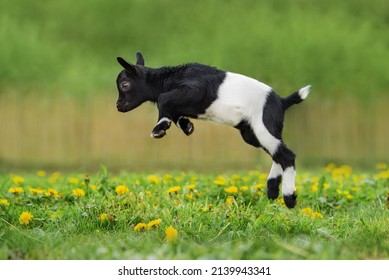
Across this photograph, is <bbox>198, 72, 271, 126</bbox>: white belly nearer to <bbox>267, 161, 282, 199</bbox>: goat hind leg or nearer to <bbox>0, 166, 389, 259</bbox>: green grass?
<bbox>267, 161, 282, 199</bbox>: goat hind leg

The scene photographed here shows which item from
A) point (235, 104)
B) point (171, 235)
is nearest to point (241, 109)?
point (235, 104)

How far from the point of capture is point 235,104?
13.8ft

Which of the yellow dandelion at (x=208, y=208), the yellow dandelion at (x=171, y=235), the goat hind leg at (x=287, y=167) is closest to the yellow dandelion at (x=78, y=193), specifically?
the yellow dandelion at (x=208, y=208)

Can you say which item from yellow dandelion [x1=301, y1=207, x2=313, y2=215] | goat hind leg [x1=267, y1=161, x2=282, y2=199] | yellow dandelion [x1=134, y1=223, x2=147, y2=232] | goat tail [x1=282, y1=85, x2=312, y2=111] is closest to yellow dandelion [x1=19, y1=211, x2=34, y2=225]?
yellow dandelion [x1=134, y1=223, x2=147, y2=232]

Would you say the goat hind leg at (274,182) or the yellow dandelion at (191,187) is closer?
the goat hind leg at (274,182)

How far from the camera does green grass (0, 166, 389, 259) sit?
3.81 meters

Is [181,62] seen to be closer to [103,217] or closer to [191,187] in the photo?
[191,187]

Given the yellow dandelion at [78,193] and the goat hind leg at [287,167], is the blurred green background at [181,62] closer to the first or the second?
the yellow dandelion at [78,193]

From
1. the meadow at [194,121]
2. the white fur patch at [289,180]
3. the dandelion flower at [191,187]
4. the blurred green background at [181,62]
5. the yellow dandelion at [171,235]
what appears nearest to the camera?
the yellow dandelion at [171,235]

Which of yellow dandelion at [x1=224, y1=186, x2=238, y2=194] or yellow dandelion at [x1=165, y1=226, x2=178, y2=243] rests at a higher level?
yellow dandelion at [x1=224, y1=186, x2=238, y2=194]

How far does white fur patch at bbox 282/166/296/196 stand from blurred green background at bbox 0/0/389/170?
201 inches

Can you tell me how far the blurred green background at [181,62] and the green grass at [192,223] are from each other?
4.02 metres

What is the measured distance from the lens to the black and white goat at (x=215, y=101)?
4188 mm
